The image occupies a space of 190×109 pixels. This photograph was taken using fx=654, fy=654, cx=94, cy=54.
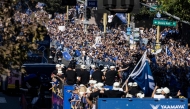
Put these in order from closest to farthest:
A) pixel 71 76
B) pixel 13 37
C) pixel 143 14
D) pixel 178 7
Answer: pixel 13 37, pixel 71 76, pixel 178 7, pixel 143 14

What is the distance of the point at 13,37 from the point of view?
1152cm

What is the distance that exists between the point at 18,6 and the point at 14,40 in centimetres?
71

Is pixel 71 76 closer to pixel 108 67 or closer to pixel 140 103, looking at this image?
pixel 140 103

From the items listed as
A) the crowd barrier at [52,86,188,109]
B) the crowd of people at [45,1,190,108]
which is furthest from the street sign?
the crowd barrier at [52,86,188,109]

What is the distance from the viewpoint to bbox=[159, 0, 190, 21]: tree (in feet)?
75.4

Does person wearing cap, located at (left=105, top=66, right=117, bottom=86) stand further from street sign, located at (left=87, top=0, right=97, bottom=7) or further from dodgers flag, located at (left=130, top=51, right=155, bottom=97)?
street sign, located at (left=87, top=0, right=97, bottom=7)

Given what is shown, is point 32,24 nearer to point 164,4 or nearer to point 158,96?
point 158,96

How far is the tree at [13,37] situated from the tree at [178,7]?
11.5 metres

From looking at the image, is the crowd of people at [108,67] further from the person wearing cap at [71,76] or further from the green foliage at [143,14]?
the green foliage at [143,14]

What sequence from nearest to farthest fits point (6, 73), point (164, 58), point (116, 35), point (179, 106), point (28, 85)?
point (6, 73) < point (179, 106) < point (28, 85) < point (164, 58) < point (116, 35)

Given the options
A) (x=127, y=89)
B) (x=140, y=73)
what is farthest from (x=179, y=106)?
(x=140, y=73)

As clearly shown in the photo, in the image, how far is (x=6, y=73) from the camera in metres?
11.3

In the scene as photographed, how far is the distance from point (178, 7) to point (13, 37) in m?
12.8

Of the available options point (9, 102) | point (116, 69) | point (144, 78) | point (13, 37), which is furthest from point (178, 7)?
point (13, 37)
